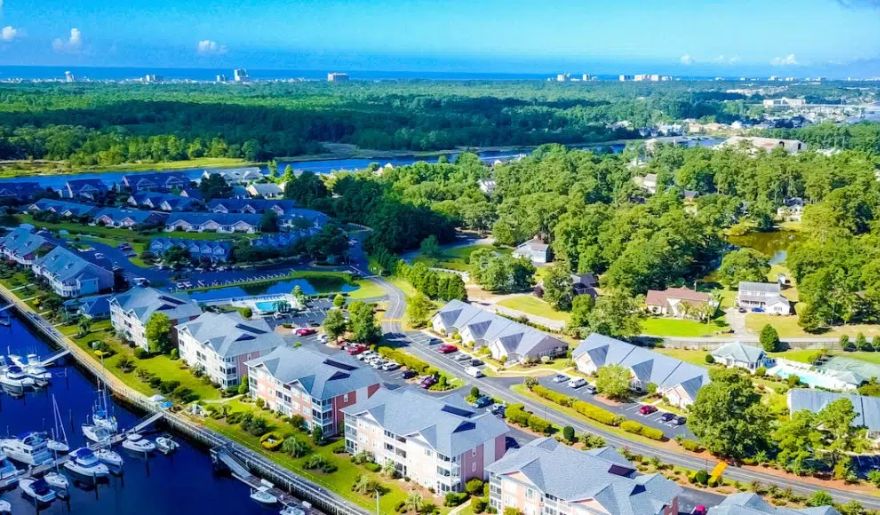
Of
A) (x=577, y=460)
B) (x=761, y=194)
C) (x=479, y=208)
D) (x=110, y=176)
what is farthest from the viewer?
(x=110, y=176)

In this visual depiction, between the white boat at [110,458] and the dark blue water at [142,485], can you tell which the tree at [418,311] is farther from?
the white boat at [110,458]

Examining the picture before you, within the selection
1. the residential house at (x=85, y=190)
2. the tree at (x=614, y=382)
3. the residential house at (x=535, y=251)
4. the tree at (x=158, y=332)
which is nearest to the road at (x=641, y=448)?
the tree at (x=614, y=382)

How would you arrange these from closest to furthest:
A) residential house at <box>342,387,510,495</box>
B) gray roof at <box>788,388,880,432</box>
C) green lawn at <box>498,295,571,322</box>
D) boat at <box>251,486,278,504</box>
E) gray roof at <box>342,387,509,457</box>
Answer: residential house at <box>342,387,510,495</box> < boat at <box>251,486,278,504</box> < gray roof at <box>342,387,509,457</box> < gray roof at <box>788,388,880,432</box> < green lawn at <box>498,295,571,322</box>

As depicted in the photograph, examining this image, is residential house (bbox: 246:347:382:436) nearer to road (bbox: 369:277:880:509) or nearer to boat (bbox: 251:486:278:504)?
boat (bbox: 251:486:278:504)

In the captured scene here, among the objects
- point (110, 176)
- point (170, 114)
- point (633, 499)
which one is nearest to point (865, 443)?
point (633, 499)

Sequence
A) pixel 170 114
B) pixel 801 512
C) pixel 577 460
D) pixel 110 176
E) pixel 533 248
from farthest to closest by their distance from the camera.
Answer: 1. pixel 170 114
2. pixel 110 176
3. pixel 533 248
4. pixel 577 460
5. pixel 801 512

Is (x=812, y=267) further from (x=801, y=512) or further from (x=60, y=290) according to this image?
(x=60, y=290)

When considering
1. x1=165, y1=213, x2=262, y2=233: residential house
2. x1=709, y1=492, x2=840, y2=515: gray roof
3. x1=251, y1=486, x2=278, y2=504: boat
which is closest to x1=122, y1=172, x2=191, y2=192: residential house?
x1=165, y1=213, x2=262, y2=233: residential house
